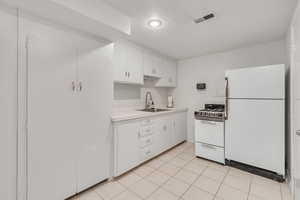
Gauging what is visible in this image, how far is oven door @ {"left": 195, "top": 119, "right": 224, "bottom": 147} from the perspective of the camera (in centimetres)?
238

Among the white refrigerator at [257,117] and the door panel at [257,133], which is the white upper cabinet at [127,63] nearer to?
the white refrigerator at [257,117]

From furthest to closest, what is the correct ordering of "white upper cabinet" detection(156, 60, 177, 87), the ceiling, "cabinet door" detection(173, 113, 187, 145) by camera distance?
"white upper cabinet" detection(156, 60, 177, 87) < "cabinet door" detection(173, 113, 187, 145) < the ceiling

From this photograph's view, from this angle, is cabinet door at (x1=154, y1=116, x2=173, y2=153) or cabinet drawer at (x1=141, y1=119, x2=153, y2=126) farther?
cabinet door at (x1=154, y1=116, x2=173, y2=153)

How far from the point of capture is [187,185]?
1842 millimetres

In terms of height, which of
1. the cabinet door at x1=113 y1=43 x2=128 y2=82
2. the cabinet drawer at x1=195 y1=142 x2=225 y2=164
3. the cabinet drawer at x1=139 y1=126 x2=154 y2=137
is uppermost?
the cabinet door at x1=113 y1=43 x2=128 y2=82

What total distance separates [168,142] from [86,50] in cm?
227

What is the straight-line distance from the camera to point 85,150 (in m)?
1.67

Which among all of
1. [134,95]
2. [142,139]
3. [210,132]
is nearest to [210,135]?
[210,132]

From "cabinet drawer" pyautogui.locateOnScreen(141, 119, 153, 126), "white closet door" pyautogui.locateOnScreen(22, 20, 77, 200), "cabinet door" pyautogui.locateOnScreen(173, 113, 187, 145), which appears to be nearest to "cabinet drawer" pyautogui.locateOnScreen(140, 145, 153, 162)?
"cabinet drawer" pyautogui.locateOnScreen(141, 119, 153, 126)

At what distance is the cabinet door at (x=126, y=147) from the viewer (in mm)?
1947

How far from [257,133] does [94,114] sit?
2341 mm

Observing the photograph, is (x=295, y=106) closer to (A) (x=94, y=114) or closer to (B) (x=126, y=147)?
(B) (x=126, y=147)

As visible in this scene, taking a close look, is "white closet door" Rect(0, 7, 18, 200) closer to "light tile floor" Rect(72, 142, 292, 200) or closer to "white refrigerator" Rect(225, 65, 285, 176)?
"light tile floor" Rect(72, 142, 292, 200)

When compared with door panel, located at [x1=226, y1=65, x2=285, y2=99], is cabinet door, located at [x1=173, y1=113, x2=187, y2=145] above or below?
below
